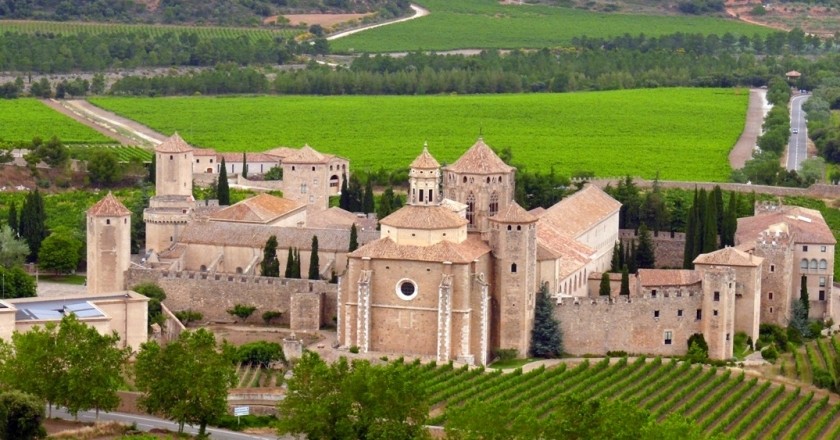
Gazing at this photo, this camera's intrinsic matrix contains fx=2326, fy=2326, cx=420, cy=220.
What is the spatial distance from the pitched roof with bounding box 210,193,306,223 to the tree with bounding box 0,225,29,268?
6.74 meters

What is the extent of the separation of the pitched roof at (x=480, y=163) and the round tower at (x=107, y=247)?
10.7m

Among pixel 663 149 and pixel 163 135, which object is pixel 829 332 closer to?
pixel 663 149

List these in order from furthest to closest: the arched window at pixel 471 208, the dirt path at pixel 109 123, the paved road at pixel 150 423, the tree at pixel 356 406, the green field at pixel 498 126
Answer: the dirt path at pixel 109 123
the green field at pixel 498 126
the arched window at pixel 471 208
the paved road at pixel 150 423
the tree at pixel 356 406

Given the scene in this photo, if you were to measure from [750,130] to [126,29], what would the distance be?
60.9 m

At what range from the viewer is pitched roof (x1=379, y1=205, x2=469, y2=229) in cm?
6906

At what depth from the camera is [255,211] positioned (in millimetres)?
80688

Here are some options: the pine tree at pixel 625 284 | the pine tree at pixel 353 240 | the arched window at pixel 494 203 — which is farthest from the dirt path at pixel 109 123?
the pine tree at pixel 625 284

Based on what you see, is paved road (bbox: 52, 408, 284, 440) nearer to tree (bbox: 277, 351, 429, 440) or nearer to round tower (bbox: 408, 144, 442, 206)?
tree (bbox: 277, 351, 429, 440)

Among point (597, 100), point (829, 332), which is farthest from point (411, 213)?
point (597, 100)

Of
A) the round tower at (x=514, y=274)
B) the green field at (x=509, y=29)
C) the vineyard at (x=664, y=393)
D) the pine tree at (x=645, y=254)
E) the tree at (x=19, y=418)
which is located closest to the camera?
the tree at (x=19, y=418)

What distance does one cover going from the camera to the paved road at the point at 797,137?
111419 mm

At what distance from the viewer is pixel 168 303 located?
245 ft


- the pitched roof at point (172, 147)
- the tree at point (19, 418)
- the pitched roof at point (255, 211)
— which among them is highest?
the pitched roof at point (172, 147)

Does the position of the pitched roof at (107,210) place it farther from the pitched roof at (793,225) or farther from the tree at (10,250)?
the pitched roof at (793,225)
